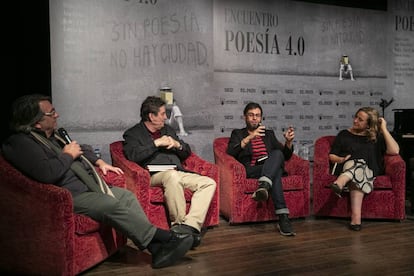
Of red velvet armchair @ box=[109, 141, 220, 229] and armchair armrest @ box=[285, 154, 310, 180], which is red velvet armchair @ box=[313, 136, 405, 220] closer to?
Result: armchair armrest @ box=[285, 154, 310, 180]

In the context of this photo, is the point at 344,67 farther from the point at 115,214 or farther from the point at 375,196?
the point at 115,214

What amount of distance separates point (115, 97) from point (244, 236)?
77.6 inches

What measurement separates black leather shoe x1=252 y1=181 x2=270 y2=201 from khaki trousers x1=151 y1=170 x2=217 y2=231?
0.41 metres

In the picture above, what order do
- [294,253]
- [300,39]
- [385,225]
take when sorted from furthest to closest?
[300,39]
[385,225]
[294,253]

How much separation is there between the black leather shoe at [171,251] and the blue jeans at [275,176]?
116 centimetres

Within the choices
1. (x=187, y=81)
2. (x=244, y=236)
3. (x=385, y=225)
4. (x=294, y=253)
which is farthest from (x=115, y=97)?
(x=385, y=225)

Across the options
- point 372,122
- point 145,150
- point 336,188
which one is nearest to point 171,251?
point 145,150

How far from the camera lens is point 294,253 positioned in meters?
3.26

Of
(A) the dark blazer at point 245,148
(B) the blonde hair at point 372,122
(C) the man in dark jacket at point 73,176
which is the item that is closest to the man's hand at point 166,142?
(A) the dark blazer at point 245,148

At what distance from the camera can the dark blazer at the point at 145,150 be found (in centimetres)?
374

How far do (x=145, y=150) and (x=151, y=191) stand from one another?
35 cm

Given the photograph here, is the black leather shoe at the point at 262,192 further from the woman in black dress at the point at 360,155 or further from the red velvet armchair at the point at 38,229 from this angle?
the red velvet armchair at the point at 38,229

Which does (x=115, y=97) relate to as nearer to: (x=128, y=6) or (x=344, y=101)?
(x=128, y=6)

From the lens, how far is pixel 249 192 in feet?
13.2
